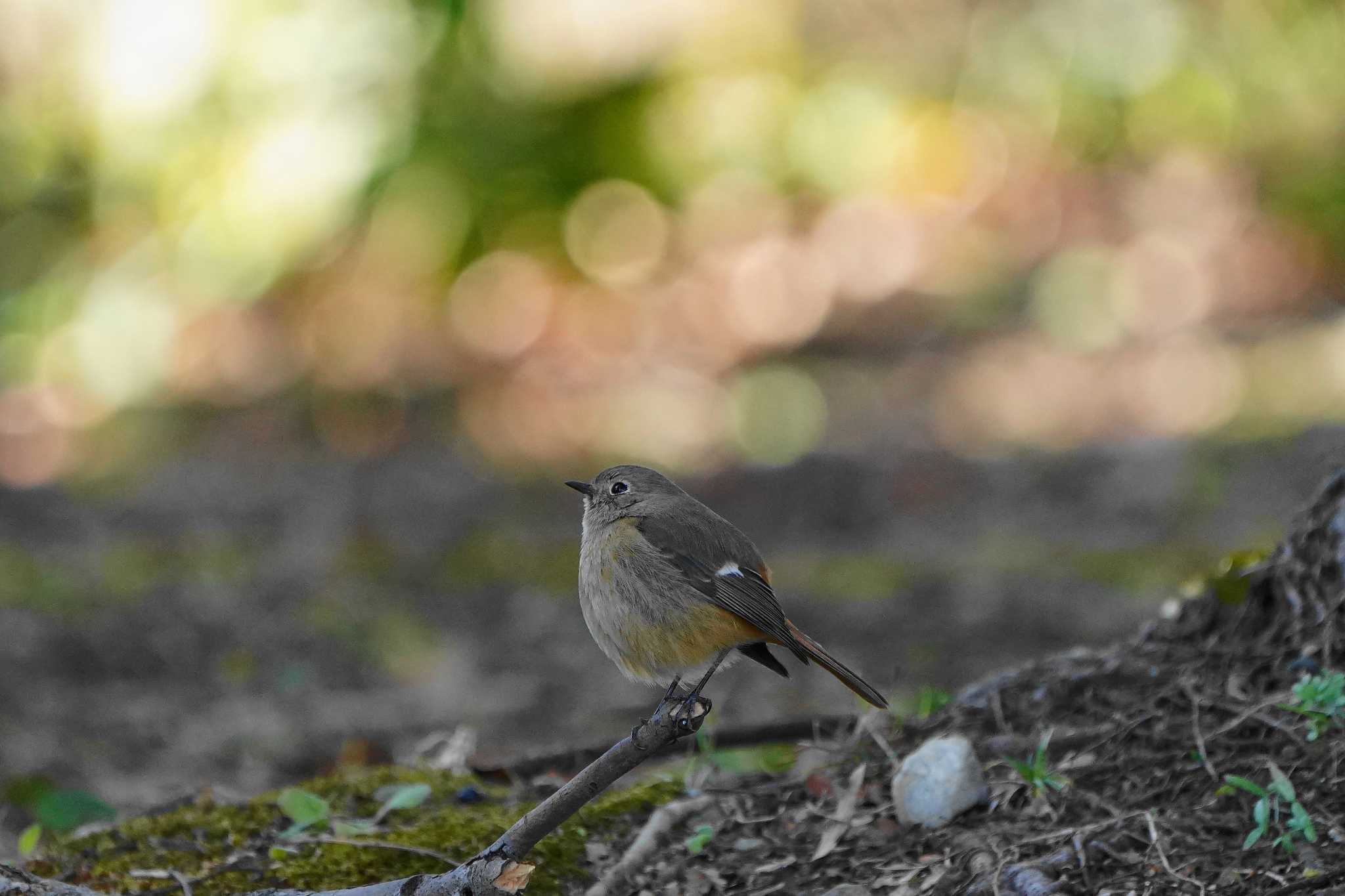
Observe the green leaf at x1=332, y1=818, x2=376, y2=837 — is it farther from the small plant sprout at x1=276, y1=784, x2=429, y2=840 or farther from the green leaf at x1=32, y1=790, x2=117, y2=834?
the green leaf at x1=32, y1=790, x2=117, y2=834

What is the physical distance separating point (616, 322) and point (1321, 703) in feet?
22.6

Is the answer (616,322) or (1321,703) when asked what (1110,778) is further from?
(616,322)

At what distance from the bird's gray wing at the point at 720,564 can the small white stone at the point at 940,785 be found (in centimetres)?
34

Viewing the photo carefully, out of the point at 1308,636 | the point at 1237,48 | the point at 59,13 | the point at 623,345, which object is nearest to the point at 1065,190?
the point at 1237,48

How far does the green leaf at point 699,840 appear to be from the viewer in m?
2.87

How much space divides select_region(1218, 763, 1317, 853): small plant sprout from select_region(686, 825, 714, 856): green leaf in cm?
101

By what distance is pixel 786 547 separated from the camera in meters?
6.83

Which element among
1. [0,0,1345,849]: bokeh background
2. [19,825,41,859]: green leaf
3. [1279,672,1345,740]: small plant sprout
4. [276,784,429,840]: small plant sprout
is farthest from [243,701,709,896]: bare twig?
[0,0,1345,849]: bokeh background

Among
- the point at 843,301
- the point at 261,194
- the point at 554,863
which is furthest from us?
the point at 843,301

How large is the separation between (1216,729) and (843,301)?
711 cm

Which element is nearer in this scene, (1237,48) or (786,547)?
(786,547)

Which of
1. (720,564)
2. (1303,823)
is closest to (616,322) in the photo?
(720,564)

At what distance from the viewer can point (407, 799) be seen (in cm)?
309

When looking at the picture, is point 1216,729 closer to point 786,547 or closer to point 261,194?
point 786,547
